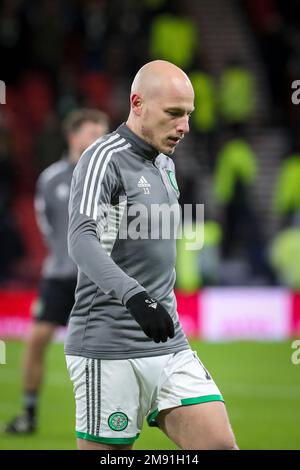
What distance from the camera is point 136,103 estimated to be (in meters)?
4.54

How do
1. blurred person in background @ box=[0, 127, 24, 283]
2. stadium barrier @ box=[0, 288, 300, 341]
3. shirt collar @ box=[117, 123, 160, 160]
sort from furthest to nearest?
1. blurred person in background @ box=[0, 127, 24, 283]
2. stadium barrier @ box=[0, 288, 300, 341]
3. shirt collar @ box=[117, 123, 160, 160]

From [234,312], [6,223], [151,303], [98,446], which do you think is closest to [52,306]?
[98,446]

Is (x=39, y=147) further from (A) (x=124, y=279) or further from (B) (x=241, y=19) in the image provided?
(A) (x=124, y=279)

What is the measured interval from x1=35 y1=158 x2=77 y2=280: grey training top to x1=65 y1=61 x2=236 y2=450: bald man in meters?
3.56

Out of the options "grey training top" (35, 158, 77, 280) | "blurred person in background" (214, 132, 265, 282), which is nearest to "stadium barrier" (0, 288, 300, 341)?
"blurred person in background" (214, 132, 265, 282)

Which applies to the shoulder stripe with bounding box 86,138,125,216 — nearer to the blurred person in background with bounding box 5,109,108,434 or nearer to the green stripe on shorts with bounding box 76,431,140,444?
the green stripe on shorts with bounding box 76,431,140,444

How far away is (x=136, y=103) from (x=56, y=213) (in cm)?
387

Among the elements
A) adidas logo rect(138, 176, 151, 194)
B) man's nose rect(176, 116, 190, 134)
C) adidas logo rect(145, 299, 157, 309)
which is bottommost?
adidas logo rect(145, 299, 157, 309)

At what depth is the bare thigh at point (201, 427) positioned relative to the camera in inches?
173

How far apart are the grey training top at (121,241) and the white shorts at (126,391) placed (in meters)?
0.05

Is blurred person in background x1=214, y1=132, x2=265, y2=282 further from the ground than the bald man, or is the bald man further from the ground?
blurred person in background x1=214, y1=132, x2=265, y2=282

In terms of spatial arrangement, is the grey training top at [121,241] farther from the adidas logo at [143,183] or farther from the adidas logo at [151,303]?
the adidas logo at [151,303]

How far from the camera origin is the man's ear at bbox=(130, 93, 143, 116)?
4521mm

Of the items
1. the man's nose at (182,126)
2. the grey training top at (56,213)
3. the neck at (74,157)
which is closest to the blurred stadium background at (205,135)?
the grey training top at (56,213)
